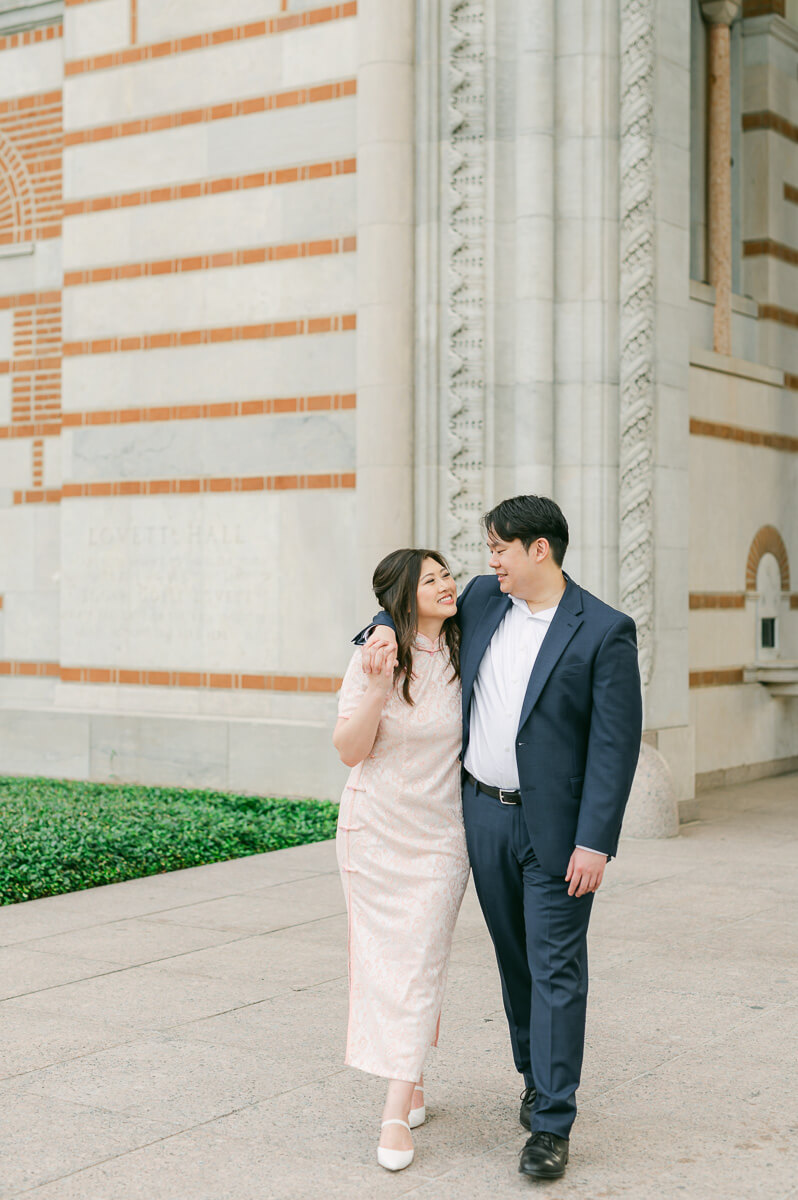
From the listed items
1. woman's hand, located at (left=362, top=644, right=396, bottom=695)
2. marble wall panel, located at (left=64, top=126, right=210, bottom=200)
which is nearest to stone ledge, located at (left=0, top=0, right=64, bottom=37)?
marble wall panel, located at (left=64, top=126, right=210, bottom=200)

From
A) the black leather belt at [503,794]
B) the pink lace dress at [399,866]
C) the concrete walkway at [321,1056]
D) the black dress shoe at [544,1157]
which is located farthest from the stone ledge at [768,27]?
the black dress shoe at [544,1157]

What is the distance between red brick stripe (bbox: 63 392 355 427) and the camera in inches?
417

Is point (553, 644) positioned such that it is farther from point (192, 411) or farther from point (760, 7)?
point (760, 7)

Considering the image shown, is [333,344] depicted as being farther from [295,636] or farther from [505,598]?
[505,598]

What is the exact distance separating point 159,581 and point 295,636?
1.31m

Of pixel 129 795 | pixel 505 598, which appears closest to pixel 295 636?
pixel 129 795

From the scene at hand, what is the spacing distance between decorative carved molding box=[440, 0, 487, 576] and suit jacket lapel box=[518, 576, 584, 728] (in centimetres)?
584

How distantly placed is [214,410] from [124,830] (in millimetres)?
3652

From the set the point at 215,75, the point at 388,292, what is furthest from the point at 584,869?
the point at 215,75

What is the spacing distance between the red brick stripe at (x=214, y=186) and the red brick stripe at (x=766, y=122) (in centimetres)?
387

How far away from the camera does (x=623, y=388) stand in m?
9.74

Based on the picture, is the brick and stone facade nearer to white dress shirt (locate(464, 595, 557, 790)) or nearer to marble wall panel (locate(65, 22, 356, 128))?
marble wall panel (locate(65, 22, 356, 128))

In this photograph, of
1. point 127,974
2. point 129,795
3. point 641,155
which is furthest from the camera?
point 129,795

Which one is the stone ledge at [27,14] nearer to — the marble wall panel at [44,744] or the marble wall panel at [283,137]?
the marble wall panel at [283,137]
